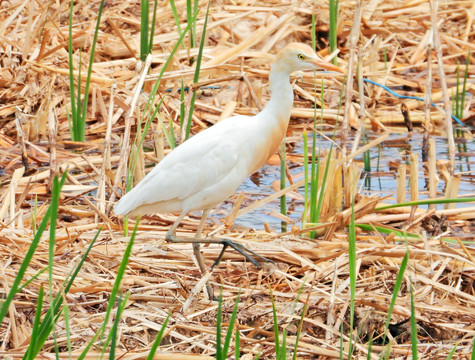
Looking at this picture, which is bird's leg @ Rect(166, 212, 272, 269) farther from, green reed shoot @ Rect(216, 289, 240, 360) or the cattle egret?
green reed shoot @ Rect(216, 289, 240, 360)

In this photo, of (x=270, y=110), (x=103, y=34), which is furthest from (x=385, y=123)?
(x=270, y=110)

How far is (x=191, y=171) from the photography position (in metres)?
3.87

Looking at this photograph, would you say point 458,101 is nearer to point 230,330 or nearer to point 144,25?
point 144,25

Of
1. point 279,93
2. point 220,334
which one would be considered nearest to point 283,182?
point 279,93

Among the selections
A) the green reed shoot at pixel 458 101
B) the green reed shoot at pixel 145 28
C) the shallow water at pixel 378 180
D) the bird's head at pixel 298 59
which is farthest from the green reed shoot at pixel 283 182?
the green reed shoot at pixel 458 101

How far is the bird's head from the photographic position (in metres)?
3.82

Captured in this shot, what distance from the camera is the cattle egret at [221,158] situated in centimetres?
383

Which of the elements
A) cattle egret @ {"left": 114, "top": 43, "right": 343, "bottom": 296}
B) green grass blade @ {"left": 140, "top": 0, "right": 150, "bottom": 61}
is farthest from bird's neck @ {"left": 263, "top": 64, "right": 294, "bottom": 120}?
green grass blade @ {"left": 140, "top": 0, "right": 150, "bottom": 61}

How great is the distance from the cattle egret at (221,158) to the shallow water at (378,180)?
91 centimetres

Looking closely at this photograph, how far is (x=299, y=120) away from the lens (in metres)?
6.64

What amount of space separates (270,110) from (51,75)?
2783mm

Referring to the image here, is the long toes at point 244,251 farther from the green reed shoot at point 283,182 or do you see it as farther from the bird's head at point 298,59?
the bird's head at point 298,59

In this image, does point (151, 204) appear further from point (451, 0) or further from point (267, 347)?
point (451, 0)

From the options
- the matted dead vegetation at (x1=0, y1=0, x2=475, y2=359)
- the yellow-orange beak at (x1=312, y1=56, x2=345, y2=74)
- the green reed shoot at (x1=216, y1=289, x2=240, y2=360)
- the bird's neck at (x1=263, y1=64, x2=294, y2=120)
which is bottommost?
the matted dead vegetation at (x1=0, y1=0, x2=475, y2=359)
